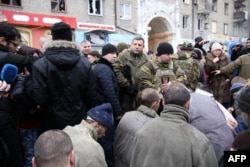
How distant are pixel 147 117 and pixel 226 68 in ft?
9.68

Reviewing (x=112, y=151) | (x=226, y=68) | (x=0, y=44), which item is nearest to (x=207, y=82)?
(x=226, y=68)

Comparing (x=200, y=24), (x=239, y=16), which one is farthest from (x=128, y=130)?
(x=239, y=16)

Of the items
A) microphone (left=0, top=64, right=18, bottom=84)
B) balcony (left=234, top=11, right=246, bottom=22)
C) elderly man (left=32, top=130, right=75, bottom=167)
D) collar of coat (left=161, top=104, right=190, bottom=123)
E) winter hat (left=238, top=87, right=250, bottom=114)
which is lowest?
elderly man (left=32, top=130, right=75, bottom=167)

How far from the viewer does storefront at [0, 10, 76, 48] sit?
15.9m

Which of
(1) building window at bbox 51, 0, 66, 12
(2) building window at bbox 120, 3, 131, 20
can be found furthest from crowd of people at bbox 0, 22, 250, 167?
(2) building window at bbox 120, 3, 131, 20

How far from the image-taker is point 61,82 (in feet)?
9.71

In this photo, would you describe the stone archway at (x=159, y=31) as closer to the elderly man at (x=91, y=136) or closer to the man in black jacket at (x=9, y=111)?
the man in black jacket at (x=9, y=111)

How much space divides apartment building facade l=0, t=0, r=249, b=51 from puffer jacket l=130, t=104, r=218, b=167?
15.2 metres

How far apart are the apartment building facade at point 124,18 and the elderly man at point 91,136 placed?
47.4 ft

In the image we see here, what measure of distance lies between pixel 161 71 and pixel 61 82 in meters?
2.10

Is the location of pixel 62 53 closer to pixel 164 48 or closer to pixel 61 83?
pixel 61 83

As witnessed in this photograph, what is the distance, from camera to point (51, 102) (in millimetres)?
2996

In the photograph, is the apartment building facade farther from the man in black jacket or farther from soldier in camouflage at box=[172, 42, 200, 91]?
the man in black jacket

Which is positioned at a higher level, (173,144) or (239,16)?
(239,16)
